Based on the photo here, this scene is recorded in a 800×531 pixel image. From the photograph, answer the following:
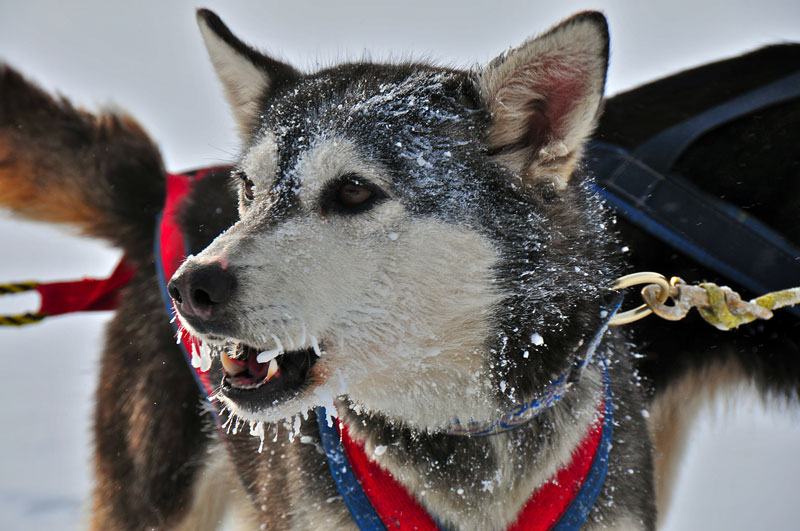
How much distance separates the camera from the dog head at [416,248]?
1400 millimetres

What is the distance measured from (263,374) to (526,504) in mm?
637

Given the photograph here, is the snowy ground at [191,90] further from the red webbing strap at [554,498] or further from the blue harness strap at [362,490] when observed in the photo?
the red webbing strap at [554,498]

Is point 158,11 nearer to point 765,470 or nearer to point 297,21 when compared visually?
point 297,21

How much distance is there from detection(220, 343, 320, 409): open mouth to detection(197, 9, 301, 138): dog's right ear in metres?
0.71

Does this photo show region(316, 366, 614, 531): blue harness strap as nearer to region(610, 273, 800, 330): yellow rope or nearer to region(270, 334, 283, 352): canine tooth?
region(610, 273, 800, 330): yellow rope

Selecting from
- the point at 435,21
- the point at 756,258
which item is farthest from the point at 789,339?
the point at 435,21

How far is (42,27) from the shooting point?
5.88 metres

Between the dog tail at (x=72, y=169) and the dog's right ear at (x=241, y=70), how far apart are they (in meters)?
0.64

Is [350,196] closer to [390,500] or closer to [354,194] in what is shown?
[354,194]

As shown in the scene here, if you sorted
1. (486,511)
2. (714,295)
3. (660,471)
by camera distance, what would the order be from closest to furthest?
1. (486,511)
2. (714,295)
3. (660,471)

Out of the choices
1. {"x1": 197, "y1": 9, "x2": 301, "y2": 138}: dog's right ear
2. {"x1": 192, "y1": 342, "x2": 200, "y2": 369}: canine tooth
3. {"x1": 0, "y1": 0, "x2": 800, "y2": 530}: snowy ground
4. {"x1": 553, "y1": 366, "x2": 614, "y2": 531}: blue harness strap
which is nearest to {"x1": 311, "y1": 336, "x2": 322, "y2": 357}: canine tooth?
{"x1": 192, "y1": 342, "x2": 200, "y2": 369}: canine tooth

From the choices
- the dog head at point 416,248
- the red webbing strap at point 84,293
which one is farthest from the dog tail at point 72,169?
the dog head at point 416,248

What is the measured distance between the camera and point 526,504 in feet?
5.26

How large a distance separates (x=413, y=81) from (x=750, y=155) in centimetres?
128
